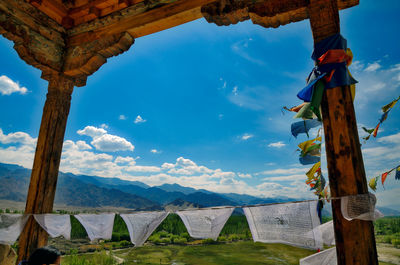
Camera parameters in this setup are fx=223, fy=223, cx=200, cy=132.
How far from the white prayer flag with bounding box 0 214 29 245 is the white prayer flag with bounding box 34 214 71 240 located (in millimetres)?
188

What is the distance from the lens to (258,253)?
14352 mm

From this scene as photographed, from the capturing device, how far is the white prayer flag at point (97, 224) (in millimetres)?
3102

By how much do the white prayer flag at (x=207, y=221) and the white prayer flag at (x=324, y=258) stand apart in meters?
0.86

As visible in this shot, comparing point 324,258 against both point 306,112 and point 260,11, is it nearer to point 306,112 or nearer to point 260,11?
point 306,112

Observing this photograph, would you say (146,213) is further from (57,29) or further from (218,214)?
(57,29)

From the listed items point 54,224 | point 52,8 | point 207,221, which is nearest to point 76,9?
point 52,8

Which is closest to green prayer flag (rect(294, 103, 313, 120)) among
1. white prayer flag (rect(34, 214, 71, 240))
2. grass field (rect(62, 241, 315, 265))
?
white prayer flag (rect(34, 214, 71, 240))

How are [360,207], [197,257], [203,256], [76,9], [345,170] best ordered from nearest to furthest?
[360,207]
[345,170]
[76,9]
[197,257]
[203,256]

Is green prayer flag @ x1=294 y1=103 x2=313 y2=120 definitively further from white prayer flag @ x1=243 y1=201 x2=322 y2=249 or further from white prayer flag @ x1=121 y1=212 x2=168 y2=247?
white prayer flag @ x1=121 y1=212 x2=168 y2=247

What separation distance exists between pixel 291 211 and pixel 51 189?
3.21 m

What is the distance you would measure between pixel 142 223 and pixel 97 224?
0.74 meters

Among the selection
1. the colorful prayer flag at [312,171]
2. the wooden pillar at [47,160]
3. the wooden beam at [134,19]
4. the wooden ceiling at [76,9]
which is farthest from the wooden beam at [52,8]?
the colorful prayer flag at [312,171]

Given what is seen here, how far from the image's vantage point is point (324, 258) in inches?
81.0

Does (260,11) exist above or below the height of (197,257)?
above
